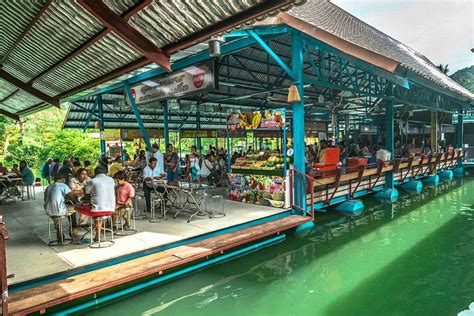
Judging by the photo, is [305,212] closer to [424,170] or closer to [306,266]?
[306,266]

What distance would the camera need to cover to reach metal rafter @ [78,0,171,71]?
3029mm

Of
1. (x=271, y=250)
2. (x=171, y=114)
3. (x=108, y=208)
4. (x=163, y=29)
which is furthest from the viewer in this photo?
(x=171, y=114)

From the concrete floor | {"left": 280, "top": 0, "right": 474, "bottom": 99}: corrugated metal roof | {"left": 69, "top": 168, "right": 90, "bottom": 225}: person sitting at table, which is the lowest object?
the concrete floor

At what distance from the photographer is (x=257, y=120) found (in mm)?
7789

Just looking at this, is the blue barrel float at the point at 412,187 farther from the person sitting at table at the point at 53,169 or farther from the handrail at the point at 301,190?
the person sitting at table at the point at 53,169

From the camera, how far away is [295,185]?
7.46 metres

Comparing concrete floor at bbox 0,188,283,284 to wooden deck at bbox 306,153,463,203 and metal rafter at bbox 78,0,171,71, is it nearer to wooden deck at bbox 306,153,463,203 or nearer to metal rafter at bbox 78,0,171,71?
wooden deck at bbox 306,153,463,203

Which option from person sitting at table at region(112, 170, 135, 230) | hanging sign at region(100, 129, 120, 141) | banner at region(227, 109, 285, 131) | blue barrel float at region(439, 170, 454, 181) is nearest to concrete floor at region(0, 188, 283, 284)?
person sitting at table at region(112, 170, 135, 230)

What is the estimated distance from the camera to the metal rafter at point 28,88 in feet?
19.6

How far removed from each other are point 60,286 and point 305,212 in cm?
512

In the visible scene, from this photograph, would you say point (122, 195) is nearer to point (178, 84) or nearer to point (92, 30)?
point (92, 30)

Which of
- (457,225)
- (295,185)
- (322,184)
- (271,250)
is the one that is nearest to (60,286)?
(271,250)

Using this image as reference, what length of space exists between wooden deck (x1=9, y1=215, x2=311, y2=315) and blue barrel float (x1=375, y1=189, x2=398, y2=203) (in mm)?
6568

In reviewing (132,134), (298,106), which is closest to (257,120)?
(298,106)
